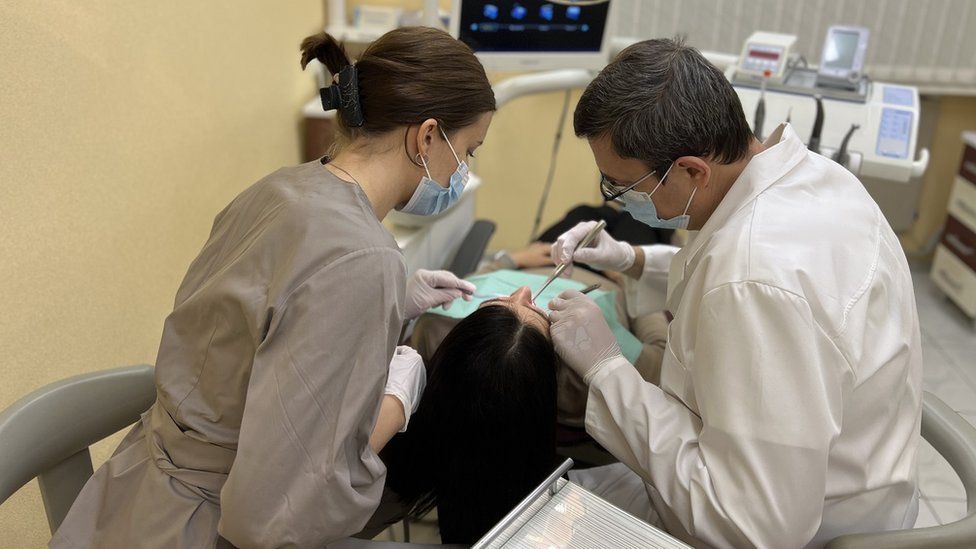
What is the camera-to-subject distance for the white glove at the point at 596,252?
1757mm

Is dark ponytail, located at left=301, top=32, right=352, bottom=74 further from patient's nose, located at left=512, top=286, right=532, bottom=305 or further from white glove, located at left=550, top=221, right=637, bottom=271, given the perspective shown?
white glove, located at left=550, top=221, right=637, bottom=271

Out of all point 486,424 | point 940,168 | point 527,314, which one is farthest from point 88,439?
point 940,168

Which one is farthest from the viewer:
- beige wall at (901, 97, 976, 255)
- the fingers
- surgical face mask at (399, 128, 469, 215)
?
beige wall at (901, 97, 976, 255)

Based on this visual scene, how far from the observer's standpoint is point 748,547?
1.05 meters

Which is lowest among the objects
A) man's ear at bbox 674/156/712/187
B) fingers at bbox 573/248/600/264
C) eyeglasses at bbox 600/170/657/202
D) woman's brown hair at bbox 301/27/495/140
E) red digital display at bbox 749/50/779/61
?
fingers at bbox 573/248/600/264

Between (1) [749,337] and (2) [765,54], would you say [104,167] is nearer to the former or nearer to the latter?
(1) [749,337]


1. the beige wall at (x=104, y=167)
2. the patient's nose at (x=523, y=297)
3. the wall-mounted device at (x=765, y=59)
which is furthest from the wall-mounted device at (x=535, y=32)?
the patient's nose at (x=523, y=297)

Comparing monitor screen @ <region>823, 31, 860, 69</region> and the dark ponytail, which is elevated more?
the dark ponytail

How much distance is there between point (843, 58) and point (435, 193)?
164 cm

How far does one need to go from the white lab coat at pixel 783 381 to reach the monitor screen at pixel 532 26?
116cm

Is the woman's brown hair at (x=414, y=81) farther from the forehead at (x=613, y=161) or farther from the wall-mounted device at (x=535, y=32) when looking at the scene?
the wall-mounted device at (x=535, y=32)

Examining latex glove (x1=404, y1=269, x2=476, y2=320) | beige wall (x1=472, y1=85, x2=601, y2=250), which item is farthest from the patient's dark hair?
beige wall (x1=472, y1=85, x2=601, y2=250)

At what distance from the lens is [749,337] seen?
104 centimetres

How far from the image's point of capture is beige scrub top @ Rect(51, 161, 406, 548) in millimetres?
982
